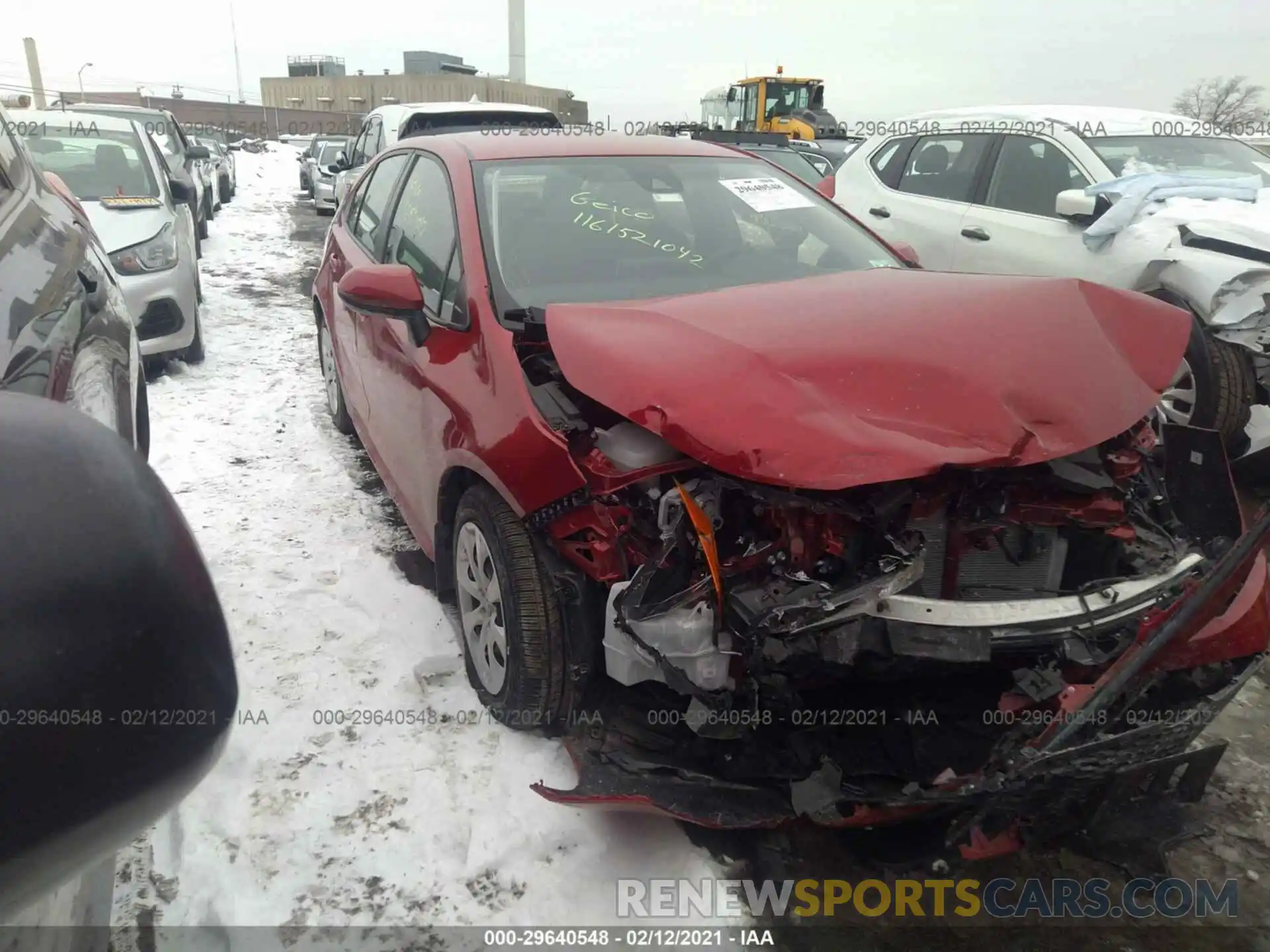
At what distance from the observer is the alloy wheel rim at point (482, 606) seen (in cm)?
258

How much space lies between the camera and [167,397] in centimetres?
558

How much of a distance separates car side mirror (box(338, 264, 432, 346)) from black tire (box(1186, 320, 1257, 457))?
12.2 ft

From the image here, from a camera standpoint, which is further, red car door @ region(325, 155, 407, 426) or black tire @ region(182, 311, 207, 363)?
black tire @ region(182, 311, 207, 363)

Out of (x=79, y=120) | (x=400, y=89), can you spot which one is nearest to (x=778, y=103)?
(x=79, y=120)

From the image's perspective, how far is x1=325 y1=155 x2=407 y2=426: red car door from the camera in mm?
3891

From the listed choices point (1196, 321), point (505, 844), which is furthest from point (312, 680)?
point (1196, 321)

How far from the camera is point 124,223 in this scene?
5977 millimetres

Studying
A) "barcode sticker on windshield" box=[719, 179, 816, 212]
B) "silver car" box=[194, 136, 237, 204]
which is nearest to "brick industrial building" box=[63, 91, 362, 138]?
"silver car" box=[194, 136, 237, 204]

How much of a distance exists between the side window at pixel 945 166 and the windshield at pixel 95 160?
5.70 meters

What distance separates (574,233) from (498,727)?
66.6 inches

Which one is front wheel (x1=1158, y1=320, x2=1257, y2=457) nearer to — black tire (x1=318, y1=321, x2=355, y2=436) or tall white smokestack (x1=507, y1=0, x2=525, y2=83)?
black tire (x1=318, y1=321, x2=355, y2=436)

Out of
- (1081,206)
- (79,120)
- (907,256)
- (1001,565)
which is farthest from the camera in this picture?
(79,120)

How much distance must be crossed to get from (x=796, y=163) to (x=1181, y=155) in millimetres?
5136

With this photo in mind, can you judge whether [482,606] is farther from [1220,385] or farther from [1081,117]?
[1081,117]
